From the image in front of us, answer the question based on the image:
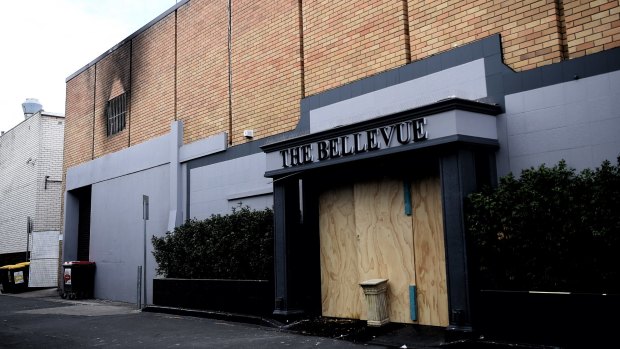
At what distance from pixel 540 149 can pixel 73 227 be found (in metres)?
19.1

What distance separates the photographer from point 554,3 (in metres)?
8.30

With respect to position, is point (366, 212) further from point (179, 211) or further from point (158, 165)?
point (158, 165)

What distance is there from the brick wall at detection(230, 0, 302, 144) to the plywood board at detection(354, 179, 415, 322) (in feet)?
10.1

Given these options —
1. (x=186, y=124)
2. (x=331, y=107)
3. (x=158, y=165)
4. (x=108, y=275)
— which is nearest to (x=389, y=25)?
(x=331, y=107)

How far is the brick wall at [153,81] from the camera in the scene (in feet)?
56.0

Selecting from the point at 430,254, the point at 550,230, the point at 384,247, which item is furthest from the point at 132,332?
the point at 550,230

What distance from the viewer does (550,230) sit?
7074 millimetres

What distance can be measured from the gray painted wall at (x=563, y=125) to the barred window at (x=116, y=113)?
14.3 metres

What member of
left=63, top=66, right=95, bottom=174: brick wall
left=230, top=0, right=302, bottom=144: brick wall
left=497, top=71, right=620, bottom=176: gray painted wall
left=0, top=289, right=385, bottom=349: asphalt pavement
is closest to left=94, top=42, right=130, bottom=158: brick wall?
left=63, top=66, right=95, bottom=174: brick wall

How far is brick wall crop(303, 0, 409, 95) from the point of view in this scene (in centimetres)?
1048

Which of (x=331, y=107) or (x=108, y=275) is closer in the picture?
(x=331, y=107)

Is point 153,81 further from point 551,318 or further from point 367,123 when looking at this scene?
point 551,318

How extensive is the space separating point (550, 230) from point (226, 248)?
23.6 ft

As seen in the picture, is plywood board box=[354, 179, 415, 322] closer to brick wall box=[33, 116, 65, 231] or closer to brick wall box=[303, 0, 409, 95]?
brick wall box=[303, 0, 409, 95]
